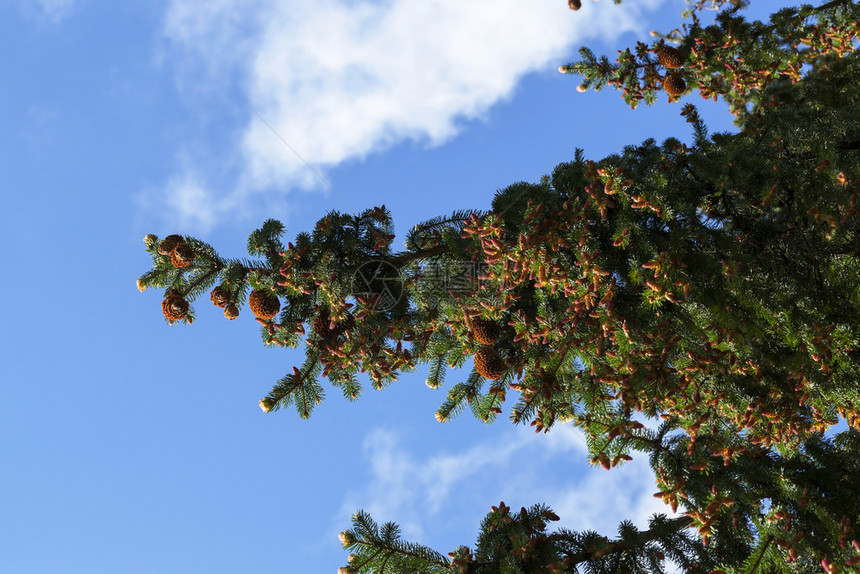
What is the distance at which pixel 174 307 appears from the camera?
407cm

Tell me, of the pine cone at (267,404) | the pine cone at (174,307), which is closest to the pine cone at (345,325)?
the pine cone at (267,404)

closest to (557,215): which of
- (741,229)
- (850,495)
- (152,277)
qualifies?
(741,229)

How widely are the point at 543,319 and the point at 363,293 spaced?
1.37 m

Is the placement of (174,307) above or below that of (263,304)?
above

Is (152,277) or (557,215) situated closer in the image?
(557,215)

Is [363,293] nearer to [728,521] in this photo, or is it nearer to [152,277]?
[152,277]

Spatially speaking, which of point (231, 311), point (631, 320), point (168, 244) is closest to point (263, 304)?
point (231, 311)

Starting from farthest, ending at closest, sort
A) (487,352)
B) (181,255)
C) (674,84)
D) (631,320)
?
(674,84)
(181,255)
(487,352)
(631,320)

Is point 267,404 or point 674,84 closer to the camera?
point 267,404

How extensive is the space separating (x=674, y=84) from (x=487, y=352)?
4429 millimetres

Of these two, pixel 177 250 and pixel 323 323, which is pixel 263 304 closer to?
pixel 323 323

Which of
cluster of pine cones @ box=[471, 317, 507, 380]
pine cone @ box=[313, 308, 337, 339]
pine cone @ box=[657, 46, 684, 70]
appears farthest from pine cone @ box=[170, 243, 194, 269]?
pine cone @ box=[657, 46, 684, 70]

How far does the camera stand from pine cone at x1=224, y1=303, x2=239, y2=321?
4.09 meters

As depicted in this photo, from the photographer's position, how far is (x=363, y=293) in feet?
13.5
